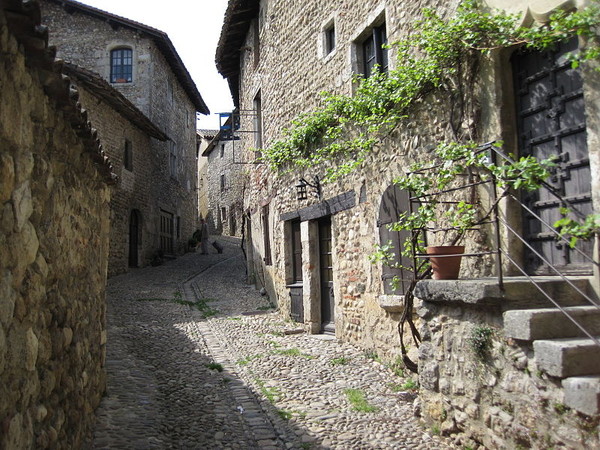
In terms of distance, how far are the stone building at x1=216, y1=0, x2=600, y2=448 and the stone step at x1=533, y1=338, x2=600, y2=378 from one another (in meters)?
0.01

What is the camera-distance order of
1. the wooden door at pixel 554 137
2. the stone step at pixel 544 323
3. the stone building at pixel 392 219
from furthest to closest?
1. the wooden door at pixel 554 137
2. the stone building at pixel 392 219
3. the stone step at pixel 544 323

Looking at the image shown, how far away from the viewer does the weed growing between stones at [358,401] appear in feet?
15.6

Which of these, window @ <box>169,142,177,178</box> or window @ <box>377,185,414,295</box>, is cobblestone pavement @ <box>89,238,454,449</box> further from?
window @ <box>169,142,177,178</box>

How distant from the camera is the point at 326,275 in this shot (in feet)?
28.2

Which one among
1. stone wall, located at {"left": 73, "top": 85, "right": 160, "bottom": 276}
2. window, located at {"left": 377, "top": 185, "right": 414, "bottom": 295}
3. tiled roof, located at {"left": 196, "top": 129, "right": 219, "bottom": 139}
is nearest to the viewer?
window, located at {"left": 377, "top": 185, "right": 414, "bottom": 295}

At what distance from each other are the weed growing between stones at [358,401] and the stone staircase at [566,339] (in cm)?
201

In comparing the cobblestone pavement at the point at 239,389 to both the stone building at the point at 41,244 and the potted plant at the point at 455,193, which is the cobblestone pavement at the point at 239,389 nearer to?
the stone building at the point at 41,244

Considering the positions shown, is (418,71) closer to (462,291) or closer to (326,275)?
(462,291)

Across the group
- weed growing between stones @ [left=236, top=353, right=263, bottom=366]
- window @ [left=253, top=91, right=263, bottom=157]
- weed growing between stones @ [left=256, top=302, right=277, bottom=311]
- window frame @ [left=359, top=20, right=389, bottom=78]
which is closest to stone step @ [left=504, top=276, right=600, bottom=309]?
weed growing between stones @ [left=236, top=353, right=263, bottom=366]

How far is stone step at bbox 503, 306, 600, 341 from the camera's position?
302 cm

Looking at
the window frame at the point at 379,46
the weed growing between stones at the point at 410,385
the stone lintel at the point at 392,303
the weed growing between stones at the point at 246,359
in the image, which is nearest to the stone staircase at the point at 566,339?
the weed growing between stones at the point at 410,385

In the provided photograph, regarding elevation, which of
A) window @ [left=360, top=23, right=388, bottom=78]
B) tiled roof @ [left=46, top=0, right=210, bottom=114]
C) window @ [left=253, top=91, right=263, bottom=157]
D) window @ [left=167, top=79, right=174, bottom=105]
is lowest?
window @ [left=360, top=23, right=388, bottom=78]

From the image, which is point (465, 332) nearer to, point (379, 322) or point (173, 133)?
point (379, 322)

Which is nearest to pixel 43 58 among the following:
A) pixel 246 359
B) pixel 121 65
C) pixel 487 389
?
pixel 487 389
